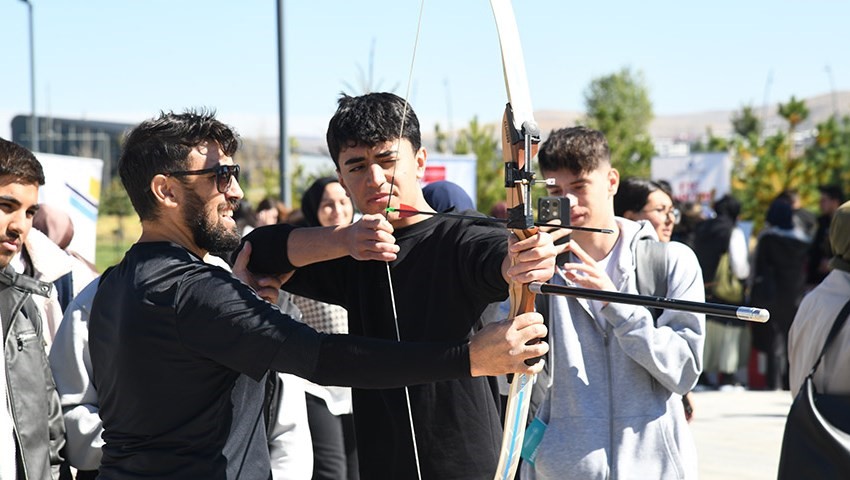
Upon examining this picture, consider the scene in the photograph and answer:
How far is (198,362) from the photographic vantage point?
2.53 m

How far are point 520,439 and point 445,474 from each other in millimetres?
326

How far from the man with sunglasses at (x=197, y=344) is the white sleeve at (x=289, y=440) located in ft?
2.79

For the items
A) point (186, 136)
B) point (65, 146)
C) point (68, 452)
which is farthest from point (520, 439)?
point (65, 146)

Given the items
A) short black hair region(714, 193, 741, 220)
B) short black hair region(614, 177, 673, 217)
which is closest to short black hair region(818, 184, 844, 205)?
short black hair region(714, 193, 741, 220)

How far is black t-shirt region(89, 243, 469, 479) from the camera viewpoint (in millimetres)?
2443

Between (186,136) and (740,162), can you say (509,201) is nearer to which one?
(186,136)

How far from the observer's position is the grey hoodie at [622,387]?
3381 mm

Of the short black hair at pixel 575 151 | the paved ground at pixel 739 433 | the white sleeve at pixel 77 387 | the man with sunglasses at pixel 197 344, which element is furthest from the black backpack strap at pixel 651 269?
the paved ground at pixel 739 433

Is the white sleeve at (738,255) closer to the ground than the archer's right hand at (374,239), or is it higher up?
closer to the ground

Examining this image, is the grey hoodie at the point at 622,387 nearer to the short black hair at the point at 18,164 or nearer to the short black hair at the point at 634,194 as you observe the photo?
the short black hair at the point at 18,164

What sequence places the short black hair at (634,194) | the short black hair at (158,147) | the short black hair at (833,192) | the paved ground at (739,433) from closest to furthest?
the short black hair at (158,147) → the short black hair at (634,194) → the paved ground at (739,433) → the short black hair at (833,192)

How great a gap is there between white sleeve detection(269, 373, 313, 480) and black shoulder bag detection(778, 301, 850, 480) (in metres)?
1.51

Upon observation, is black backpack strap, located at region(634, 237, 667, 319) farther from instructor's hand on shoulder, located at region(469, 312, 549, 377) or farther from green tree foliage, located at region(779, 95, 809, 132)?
green tree foliage, located at region(779, 95, 809, 132)

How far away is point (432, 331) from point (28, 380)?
130cm
